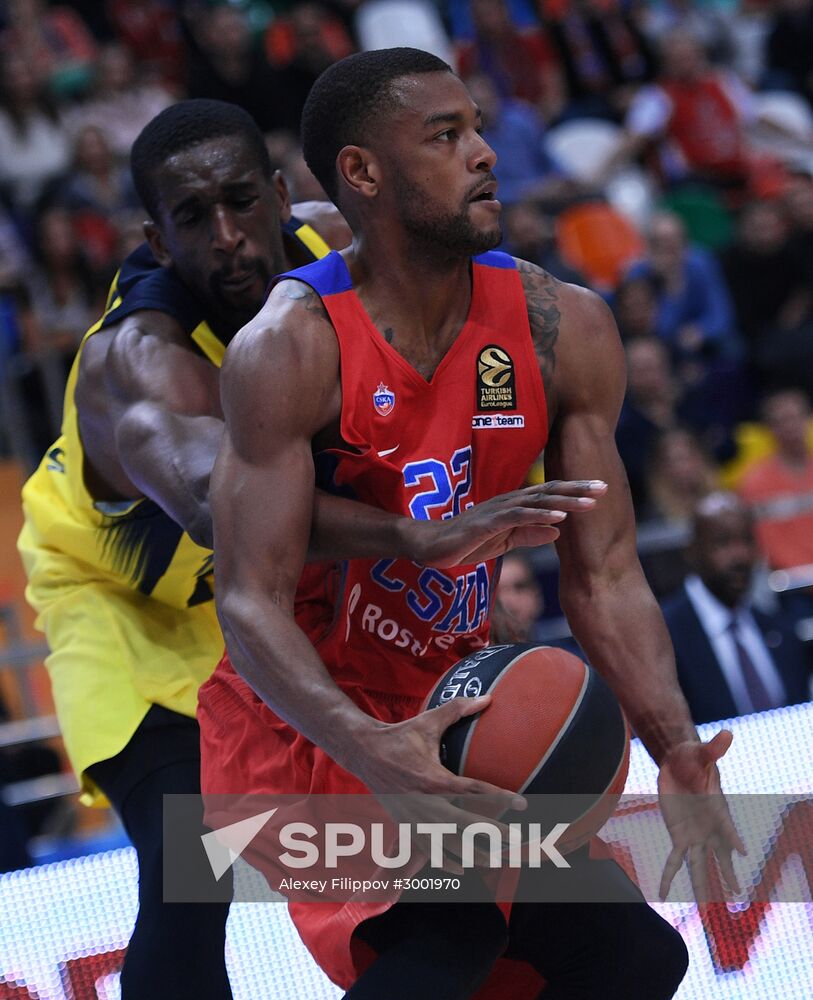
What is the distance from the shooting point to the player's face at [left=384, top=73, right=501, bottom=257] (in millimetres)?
2541

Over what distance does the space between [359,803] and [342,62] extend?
1.30 metres

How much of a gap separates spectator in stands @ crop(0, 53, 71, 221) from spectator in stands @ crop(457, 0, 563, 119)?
2.97m

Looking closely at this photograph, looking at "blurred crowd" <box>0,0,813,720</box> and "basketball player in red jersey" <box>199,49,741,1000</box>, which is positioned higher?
"basketball player in red jersey" <box>199,49,741,1000</box>

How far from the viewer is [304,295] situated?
2.60 meters

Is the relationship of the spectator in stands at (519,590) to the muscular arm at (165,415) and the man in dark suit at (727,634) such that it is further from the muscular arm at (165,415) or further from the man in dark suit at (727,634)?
the muscular arm at (165,415)

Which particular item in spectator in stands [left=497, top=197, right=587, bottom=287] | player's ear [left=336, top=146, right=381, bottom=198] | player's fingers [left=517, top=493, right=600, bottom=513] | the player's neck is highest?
player's ear [left=336, top=146, right=381, bottom=198]

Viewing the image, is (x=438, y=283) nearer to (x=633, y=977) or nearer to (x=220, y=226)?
(x=220, y=226)

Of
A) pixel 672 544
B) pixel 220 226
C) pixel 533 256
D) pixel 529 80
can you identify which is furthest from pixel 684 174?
pixel 220 226

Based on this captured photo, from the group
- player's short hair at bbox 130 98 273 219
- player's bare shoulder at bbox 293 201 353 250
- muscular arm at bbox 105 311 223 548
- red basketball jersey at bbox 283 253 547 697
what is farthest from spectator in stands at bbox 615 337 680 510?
red basketball jersey at bbox 283 253 547 697

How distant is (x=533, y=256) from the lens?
7801 mm

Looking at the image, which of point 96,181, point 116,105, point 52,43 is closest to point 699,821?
point 96,181

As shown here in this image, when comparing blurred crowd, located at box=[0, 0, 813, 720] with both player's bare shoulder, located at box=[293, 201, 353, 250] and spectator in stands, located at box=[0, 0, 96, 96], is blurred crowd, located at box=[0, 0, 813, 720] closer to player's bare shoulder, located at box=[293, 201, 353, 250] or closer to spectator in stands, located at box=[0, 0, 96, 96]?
spectator in stands, located at box=[0, 0, 96, 96]

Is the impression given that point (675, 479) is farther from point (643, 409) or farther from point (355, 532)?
point (355, 532)

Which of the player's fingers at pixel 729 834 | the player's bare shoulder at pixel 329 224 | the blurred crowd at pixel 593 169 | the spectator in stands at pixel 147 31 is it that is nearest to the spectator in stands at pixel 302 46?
the blurred crowd at pixel 593 169
